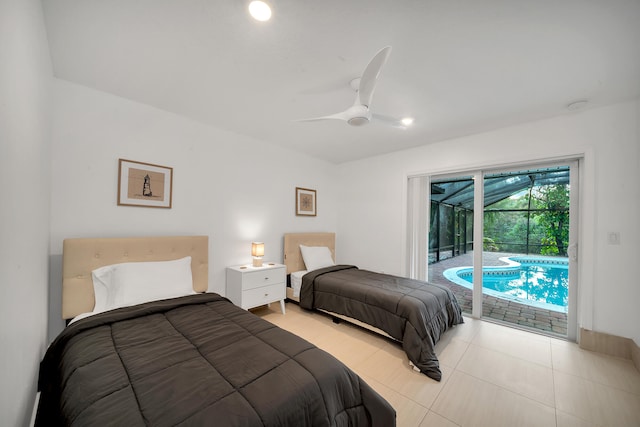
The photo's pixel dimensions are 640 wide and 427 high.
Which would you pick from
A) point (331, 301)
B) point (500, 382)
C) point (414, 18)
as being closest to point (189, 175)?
point (331, 301)

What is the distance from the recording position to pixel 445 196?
4.04 meters

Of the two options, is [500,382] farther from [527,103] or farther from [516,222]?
[527,103]

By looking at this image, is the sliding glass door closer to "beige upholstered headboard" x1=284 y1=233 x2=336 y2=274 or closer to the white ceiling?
the white ceiling

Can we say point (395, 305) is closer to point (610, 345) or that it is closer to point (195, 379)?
point (195, 379)

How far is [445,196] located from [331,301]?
2656 millimetres

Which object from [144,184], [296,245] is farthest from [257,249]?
[144,184]

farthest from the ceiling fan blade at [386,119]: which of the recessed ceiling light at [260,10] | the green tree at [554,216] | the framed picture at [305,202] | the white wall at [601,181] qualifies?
the green tree at [554,216]

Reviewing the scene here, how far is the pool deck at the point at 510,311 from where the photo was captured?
287 centimetres

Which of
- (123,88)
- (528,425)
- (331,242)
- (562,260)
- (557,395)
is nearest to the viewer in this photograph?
(528,425)

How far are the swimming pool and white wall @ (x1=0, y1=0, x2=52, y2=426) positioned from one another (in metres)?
4.16

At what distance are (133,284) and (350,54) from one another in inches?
99.1

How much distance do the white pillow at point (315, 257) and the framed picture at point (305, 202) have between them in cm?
64

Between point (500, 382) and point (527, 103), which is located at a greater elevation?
point (527, 103)

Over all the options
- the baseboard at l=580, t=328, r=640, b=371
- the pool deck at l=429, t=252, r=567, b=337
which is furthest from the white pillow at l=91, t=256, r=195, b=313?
the baseboard at l=580, t=328, r=640, b=371
